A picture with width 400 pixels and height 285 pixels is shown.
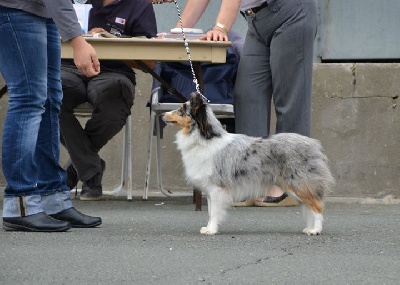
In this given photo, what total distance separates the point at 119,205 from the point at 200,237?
2069mm

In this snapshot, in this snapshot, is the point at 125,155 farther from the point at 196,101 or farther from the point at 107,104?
the point at 196,101

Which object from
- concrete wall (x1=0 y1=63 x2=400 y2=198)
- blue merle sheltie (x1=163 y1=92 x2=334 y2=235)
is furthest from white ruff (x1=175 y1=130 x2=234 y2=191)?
concrete wall (x1=0 y1=63 x2=400 y2=198)

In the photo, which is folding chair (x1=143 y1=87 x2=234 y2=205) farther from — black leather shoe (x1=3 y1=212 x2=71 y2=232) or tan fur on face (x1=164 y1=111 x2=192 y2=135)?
black leather shoe (x1=3 y1=212 x2=71 y2=232)

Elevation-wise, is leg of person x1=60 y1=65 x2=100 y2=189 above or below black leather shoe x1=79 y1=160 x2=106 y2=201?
above

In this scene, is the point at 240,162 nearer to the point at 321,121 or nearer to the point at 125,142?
the point at 125,142

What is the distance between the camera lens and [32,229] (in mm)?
5770

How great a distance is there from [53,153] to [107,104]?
6.19ft

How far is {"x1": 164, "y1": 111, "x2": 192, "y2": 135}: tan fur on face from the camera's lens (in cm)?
627

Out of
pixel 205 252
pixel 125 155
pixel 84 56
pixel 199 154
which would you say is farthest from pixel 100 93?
pixel 205 252

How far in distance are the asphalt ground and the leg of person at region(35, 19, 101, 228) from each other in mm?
173

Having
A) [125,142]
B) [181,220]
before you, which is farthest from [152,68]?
[181,220]

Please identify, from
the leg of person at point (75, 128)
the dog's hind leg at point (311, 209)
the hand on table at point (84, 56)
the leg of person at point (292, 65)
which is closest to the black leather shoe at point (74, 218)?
the hand on table at point (84, 56)

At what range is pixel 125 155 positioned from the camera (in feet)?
28.2

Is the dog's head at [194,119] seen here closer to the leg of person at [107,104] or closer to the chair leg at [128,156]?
the leg of person at [107,104]
